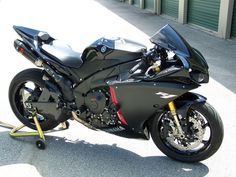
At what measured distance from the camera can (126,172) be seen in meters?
3.43

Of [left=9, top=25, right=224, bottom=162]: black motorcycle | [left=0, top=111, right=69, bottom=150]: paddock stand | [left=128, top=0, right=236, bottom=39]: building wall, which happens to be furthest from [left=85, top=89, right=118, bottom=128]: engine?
[left=128, top=0, right=236, bottom=39]: building wall

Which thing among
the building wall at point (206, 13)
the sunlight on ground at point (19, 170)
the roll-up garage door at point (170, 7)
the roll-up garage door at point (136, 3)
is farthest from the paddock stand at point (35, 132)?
the roll-up garage door at point (136, 3)

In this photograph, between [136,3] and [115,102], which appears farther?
[136,3]

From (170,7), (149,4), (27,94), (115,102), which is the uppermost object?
(115,102)

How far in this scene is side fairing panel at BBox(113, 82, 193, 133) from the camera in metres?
3.22

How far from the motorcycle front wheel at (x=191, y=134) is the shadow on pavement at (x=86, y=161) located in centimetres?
11

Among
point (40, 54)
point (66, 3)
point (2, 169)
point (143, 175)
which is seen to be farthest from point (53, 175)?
point (66, 3)

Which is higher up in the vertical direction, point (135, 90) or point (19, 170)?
point (135, 90)

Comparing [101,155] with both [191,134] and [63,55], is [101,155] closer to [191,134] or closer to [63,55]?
[191,134]

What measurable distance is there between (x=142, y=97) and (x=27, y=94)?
1.38 metres

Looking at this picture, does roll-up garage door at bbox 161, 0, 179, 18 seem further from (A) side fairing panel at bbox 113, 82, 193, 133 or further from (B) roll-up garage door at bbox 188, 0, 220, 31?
(A) side fairing panel at bbox 113, 82, 193, 133

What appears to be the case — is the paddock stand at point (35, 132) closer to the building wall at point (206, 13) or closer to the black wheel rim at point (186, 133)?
the black wheel rim at point (186, 133)

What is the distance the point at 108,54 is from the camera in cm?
348

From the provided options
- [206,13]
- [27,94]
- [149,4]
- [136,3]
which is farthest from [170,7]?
[27,94]
